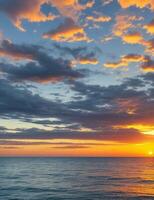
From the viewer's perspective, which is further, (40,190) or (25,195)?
(40,190)

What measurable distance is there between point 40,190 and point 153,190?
2502cm

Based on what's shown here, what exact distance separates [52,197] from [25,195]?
253 inches

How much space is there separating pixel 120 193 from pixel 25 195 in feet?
63.0

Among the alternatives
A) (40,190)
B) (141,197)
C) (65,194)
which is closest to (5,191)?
(40,190)

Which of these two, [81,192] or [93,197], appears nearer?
[93,197]

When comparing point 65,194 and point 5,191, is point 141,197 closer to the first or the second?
point 65,194

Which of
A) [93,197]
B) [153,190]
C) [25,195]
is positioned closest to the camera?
[93,197]

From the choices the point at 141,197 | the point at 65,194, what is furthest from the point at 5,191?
the point at 141,197

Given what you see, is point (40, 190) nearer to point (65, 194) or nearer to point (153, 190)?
point (65, 194)

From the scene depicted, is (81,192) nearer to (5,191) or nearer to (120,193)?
(120,193)

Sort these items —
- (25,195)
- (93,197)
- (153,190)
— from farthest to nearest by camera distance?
(153,190) < (25,195) < (93,197)

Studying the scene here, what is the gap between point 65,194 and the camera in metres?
63.3

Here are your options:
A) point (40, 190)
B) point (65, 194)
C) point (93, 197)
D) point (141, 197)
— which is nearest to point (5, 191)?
point (40, 190)

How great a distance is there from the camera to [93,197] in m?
58.2
